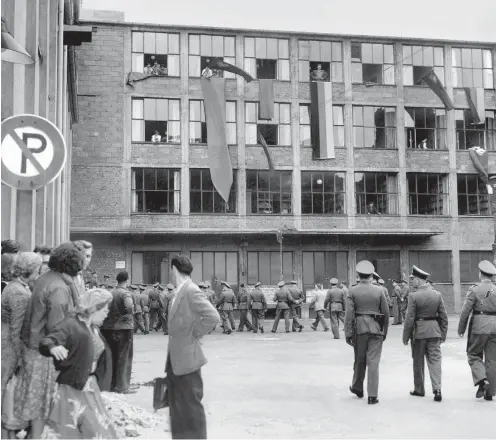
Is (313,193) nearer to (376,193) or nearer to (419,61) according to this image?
(376,193)

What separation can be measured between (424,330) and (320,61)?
85.0ft

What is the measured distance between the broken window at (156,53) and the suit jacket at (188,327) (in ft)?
88.7

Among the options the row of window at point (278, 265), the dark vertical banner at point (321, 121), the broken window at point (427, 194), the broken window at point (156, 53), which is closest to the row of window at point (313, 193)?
the broken window at point (427, 194)

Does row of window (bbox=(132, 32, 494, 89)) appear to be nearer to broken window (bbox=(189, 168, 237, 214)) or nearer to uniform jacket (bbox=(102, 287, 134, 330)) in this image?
broken window (bbox=(189, 168, 237, 214))

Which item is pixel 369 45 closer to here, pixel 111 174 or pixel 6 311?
pixel 111 174

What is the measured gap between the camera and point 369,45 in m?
34.4

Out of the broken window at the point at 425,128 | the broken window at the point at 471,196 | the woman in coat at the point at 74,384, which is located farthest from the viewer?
the broken window at the point at 471,196

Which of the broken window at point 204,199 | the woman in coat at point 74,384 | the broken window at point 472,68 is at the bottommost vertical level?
the woman in coat at point 74,384

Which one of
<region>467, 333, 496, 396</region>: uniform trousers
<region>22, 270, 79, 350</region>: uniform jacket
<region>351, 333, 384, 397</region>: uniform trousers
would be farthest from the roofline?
<region>22, 270, 79, 350</region>: uniform jacket

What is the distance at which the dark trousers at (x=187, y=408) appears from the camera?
614 centimetres

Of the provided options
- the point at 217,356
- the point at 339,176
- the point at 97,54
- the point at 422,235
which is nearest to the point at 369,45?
the point at 339,176

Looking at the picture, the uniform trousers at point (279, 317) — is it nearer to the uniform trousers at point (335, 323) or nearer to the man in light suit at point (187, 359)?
the uniform trousers at point (335, 323)

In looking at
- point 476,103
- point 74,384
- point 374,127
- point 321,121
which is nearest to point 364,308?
→ point 74,384

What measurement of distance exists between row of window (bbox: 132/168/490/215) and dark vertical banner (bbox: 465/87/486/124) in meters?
4.95
